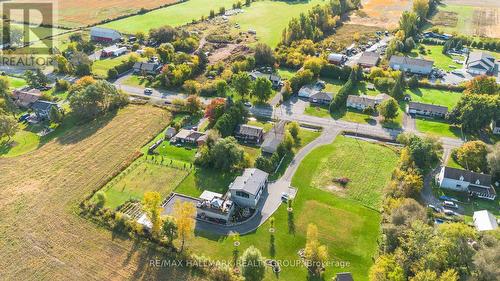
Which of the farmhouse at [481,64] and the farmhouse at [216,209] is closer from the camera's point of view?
the farmhouse at [216,209]

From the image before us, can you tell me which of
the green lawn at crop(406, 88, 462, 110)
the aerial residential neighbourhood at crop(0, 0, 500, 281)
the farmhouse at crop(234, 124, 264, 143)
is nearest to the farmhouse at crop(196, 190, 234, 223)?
the aerial residential neighbourhood at crop(0, 0, 500, 281)

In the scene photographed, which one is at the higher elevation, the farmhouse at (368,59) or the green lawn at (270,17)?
the green lawn at (270,17)

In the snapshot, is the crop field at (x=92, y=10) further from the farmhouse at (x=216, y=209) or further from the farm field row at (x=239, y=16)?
the farmhouse at (x=216, y=209)

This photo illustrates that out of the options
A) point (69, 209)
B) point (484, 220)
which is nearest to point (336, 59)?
point (484, 220)

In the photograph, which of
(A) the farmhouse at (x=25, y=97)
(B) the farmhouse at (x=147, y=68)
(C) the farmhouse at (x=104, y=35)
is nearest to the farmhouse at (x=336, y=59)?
(B) the farmhouse at (x=147, y=68)

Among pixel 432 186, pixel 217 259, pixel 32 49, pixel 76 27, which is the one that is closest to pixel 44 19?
pixel 76 27

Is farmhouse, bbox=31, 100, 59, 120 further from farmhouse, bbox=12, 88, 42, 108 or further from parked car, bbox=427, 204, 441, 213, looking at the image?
parked car, bbox=427, 204, 441, 213
